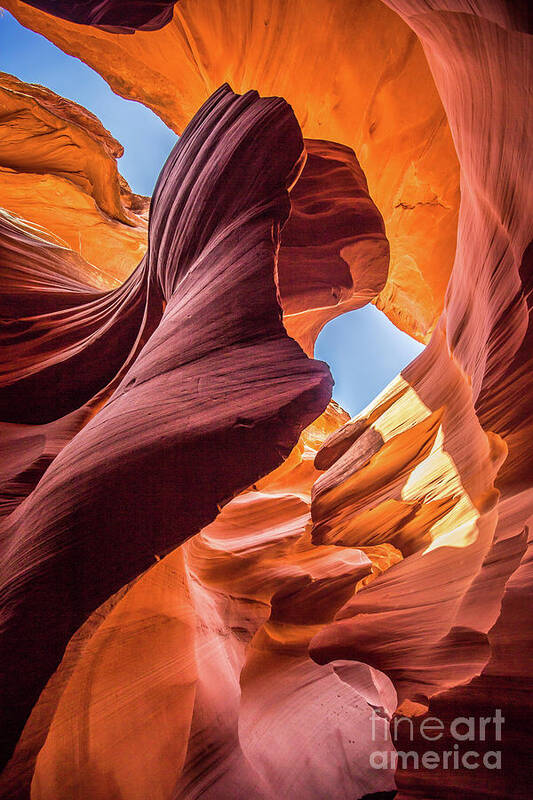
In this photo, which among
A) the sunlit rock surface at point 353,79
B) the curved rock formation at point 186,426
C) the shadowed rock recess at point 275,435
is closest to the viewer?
the curved rock formation at point 186,426

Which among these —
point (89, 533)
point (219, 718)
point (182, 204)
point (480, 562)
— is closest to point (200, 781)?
point (219, 718)

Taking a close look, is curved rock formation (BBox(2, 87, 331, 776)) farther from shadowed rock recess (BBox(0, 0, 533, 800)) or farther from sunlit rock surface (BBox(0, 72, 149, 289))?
sunlit rock surface (BBox(0, 72, 149, 289))

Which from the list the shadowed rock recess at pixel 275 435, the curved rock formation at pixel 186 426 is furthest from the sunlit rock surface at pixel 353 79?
the curved rock formation at pixel 186 426

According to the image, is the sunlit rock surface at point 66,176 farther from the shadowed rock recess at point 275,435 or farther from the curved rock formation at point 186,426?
the curved rock formation at point 186,426

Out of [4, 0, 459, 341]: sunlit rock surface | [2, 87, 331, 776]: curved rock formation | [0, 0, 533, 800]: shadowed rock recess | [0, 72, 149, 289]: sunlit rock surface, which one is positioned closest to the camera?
[2, 87, 331, 776]: curved rock formation

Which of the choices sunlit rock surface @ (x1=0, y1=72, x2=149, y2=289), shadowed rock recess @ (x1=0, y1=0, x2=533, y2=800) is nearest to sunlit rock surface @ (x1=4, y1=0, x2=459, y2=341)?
shadowed rock recess @ (x1=0, y1=0, x2=533, y2=800)

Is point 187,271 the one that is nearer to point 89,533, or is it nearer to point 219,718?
point 89,533

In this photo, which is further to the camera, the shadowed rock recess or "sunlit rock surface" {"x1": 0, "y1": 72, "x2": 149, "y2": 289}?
"sunlit rock surface" {"x1": 0, "y1": 72, "x2": 149, "y2": 289}

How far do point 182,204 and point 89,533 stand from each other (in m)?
2.13

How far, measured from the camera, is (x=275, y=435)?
159 cm

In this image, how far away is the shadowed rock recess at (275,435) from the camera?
5.28ft

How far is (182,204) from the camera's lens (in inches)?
109

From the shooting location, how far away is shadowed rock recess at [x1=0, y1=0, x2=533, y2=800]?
161 centimetres

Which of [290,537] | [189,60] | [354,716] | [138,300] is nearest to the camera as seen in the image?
[354,716]
